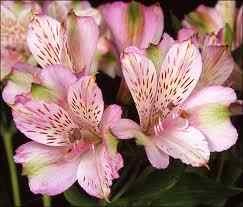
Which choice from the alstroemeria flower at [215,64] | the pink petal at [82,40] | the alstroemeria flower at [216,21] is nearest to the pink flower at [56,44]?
the pink petal at [82,40]

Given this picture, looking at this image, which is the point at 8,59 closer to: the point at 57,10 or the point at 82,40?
the point at 57,10

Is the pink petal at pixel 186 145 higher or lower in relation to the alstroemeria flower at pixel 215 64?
lower

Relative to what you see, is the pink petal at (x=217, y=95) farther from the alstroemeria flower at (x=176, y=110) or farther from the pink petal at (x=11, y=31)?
the pink petal at (x=11, y=31)

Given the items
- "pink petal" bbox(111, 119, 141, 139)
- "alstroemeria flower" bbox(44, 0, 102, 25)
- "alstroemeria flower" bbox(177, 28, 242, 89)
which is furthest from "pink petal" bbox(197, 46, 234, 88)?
"alstroemeria flower" bbox(44, 0, 102, 25)

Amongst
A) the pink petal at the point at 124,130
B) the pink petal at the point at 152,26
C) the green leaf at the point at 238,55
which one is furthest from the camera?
the green leaf at the point at 238,55

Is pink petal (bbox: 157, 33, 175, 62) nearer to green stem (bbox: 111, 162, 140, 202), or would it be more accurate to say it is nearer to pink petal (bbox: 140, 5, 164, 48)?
pink petal (bbox: 140, 5, 164, 48)

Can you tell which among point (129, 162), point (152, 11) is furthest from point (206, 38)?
point (129, 162)
